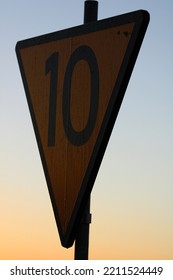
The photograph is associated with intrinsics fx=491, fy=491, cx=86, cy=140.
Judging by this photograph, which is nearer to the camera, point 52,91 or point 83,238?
point 83,238

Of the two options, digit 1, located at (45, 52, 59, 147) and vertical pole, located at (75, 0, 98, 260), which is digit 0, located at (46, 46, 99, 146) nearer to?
digit 1, located at (45, 52, 59, 147)

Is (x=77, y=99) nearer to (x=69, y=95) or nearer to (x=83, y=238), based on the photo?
(x=69, y=95)

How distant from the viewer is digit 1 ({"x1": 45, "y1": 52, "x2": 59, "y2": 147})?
2.34m

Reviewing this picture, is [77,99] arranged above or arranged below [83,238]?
above

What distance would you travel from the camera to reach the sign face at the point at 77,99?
2090mm

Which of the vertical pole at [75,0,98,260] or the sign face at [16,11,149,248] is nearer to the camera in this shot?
the sign face at [16,11,149,248]

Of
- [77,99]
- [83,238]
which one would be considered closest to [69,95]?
[77,99]

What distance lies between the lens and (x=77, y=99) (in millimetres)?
2264

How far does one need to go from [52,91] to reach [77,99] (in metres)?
0.20

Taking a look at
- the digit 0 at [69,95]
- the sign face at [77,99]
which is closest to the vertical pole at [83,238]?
the sign face at [77,99]

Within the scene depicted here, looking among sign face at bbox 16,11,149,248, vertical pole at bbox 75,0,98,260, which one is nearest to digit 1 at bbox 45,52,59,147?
sign face at bbox 16,11,149,248

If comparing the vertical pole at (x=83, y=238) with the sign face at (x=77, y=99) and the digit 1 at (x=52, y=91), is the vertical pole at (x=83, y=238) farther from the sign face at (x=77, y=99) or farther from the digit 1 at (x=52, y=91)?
the digit 1 at (x=52, y=91)

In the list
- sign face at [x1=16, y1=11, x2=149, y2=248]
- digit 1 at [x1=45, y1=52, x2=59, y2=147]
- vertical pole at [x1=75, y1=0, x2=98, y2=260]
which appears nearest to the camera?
sign face at [x1=16, y1=11, x2=149, y2=248]

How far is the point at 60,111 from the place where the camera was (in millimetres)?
2328
